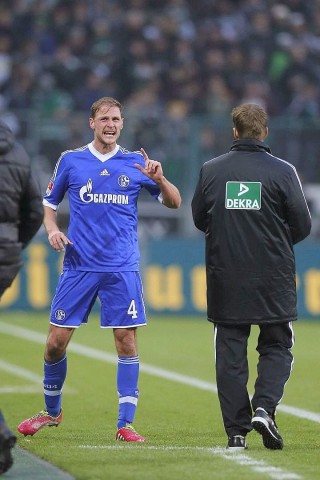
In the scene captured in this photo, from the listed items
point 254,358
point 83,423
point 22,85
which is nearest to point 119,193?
point 83,423

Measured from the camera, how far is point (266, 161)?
24.9 feet

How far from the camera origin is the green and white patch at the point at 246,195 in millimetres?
7523

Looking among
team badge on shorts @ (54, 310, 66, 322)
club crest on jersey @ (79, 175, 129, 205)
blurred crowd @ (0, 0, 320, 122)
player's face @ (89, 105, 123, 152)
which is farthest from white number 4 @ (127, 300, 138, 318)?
blurred crowd @ (0, 0, 320, 122)

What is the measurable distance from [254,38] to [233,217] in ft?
57.6

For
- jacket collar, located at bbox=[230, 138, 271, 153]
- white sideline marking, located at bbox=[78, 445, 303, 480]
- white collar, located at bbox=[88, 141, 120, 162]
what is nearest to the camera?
white sideline marking, located at bbox=[78, 445, 303, 480]

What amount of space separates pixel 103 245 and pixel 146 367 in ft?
17.8

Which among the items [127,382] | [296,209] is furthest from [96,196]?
[296,209]

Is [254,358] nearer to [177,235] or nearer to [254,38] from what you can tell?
[177,235]

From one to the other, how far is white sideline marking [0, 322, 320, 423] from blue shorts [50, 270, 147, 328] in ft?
6.30

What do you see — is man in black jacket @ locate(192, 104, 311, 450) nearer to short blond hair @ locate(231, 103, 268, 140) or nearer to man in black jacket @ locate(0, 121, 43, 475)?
short blond hair @ locate(231, 103, 268, 140)

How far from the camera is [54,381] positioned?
28.1 ft

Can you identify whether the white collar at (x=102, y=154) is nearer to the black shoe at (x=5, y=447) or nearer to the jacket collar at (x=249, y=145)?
the jacket collar at (x=249, y=145)

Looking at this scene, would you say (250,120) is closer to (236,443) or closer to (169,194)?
(169,194)

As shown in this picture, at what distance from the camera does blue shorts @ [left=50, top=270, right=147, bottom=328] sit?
8.31 m
